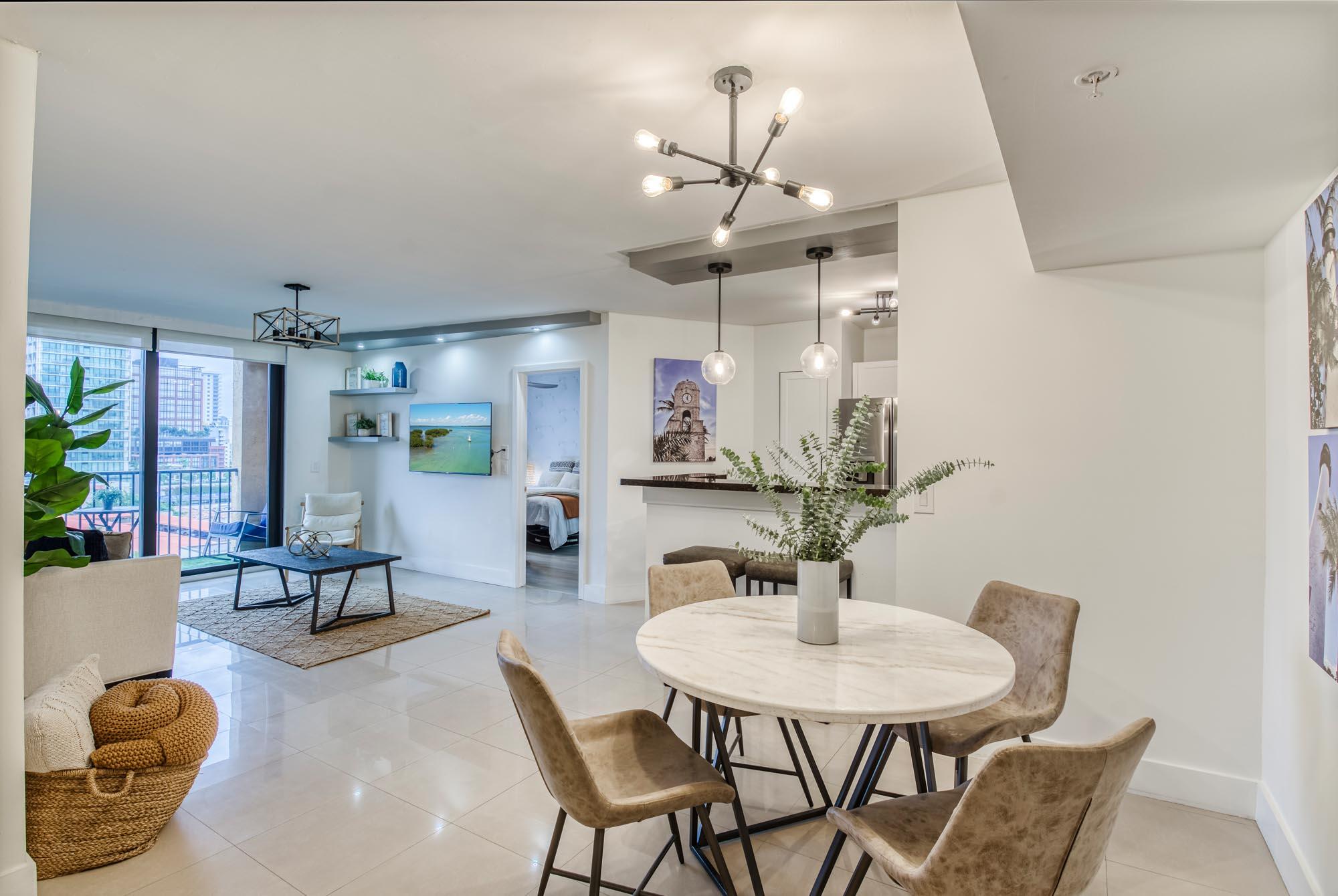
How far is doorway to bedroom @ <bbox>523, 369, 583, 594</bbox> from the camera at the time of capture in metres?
7.48

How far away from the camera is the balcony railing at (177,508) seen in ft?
18.9

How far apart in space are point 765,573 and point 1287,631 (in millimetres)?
2060

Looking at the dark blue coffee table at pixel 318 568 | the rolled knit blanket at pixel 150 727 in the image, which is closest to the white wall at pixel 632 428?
the dark blue coffee table at pixel 318 568

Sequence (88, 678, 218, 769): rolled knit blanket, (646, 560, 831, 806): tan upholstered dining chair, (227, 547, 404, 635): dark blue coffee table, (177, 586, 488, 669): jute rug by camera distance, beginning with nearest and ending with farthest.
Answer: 1. (88, 678, 218, 769): rolled knit blanket
2. (646, 560, 831, 806): tan upholstered dining chair
3. (177, 586, 488, 669): jute rug
4. (227, 547, 404, 635): dark blue coffee table

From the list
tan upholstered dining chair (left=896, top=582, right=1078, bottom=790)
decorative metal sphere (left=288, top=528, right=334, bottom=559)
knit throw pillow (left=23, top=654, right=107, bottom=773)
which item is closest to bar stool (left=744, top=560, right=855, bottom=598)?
tan upholstered dining chair (left=896, top=582, right=1078, bottom=790)

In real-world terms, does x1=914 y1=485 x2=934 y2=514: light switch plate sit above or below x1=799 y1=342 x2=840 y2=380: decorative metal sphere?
below

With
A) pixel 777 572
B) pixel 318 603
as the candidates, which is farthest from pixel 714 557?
pixel 318 603

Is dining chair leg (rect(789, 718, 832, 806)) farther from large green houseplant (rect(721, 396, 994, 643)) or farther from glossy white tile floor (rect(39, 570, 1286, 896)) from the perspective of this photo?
large green houseplant (rect(721, 396, 994, 643))

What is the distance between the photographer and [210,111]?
2.16 meters

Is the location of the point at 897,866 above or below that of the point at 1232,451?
below

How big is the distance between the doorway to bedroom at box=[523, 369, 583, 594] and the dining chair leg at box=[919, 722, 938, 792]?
5.18 m

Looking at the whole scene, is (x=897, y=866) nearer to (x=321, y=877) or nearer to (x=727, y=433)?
(x=321, y=877)

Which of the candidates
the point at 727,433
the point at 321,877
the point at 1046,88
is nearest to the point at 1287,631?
the point at 1046,88

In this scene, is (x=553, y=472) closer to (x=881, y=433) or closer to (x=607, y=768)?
(x=881, y=433)
